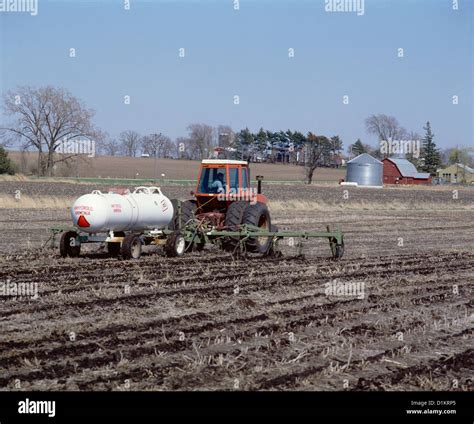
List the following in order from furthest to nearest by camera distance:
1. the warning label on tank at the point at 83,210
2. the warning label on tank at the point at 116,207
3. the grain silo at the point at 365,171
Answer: the grain silo at the point at 365,171, the warning label on tank at the point at 116,207, the warning label on tank at the point at 83,210

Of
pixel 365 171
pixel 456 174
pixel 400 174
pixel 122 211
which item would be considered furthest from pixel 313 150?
pixel 122 211

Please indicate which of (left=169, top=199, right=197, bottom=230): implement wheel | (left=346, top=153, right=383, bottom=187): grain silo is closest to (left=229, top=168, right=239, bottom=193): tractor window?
(left=169, top=199, right=197, bottom=230): implement wheel

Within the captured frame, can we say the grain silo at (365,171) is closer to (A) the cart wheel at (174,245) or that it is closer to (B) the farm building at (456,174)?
(B) the farm building at (456,174)

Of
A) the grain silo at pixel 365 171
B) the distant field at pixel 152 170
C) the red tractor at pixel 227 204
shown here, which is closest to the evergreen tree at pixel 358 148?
the distant field at pixel 152 170

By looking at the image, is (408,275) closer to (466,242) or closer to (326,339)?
(326,339)

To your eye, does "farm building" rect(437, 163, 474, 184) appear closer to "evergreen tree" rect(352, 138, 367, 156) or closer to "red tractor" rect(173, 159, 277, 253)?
"evergreen tree" rect(352, 138, 367, 156)

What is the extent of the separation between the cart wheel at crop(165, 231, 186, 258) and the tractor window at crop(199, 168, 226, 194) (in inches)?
64.9

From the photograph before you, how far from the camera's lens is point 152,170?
94312 millimetres

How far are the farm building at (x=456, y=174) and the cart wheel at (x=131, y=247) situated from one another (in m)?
109

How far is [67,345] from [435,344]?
13.3 feet

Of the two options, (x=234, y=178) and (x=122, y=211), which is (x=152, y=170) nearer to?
(x=234, y=178)

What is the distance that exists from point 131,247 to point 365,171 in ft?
258

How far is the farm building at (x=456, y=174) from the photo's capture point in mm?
122375

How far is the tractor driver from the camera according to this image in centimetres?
1802
